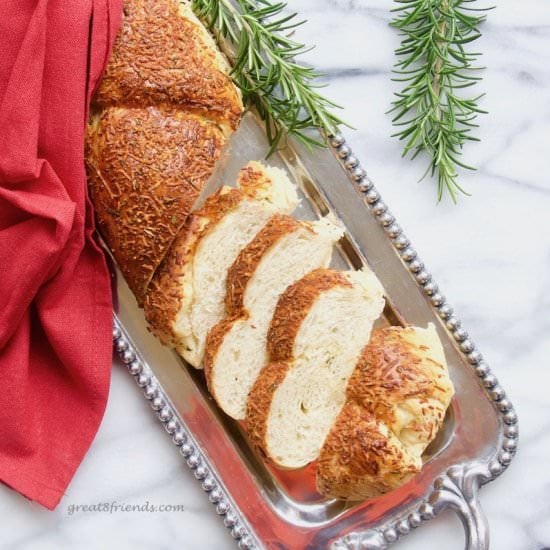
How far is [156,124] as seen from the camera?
2113 millimetres

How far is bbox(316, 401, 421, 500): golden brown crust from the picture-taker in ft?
6.81

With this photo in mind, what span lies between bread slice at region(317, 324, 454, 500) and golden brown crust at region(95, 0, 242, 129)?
30.0 inches

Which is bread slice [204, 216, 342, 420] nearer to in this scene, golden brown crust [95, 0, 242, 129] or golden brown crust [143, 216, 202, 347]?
golden brown crust [143, 216, 202, 347]

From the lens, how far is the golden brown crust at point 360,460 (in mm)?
2076

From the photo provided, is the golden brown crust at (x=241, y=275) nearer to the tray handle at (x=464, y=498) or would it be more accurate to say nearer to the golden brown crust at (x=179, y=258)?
the golden brown crust at (x=179, y=258)

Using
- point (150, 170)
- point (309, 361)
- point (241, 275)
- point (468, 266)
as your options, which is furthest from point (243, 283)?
point (468, 266)

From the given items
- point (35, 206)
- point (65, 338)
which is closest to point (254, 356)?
point (65, 338)

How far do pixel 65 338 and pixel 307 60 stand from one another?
1.06 m

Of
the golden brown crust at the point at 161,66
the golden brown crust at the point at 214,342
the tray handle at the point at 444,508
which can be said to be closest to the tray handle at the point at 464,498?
the tray handle at the point at 444,508

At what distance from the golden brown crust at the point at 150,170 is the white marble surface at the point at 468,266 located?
0.45 metres

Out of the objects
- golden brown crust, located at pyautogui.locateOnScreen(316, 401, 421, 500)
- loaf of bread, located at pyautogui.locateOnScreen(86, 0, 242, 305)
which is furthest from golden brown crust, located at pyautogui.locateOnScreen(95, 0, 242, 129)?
golden brown crust, located at pyautogui.locateOnScreen(316, 401, 421, 500)

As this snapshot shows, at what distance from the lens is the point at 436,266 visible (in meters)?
2.41

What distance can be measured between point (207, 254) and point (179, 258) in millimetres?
75

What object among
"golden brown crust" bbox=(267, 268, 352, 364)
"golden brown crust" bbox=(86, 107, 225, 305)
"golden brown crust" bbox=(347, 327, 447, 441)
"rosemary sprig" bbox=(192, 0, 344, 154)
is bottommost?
"golden brown crust" bbox=(347, 327, 447, 441)
